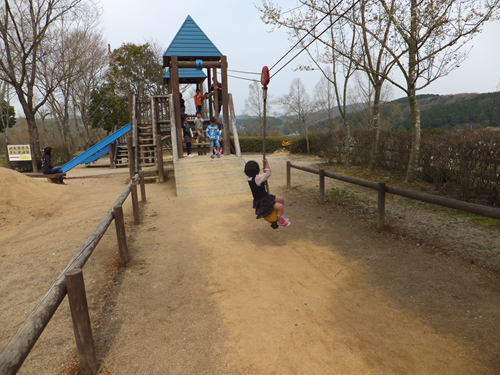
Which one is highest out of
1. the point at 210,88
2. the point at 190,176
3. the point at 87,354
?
the point at 210,88

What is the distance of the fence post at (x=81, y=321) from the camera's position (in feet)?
7.45

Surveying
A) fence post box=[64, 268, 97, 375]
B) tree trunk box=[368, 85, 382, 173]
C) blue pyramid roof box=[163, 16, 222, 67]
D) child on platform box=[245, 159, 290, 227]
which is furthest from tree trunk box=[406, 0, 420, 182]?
fence post box=[64, 268, 97, 375]

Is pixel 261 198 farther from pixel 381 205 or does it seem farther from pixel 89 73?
pixel 89 73

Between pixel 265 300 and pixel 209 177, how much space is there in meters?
6.33

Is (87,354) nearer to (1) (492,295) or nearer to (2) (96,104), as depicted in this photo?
(1) (492,295)

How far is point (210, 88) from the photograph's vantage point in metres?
13.8

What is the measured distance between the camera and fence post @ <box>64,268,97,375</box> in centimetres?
227

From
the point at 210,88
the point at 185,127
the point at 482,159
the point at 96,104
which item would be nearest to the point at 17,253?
the point at 185,127

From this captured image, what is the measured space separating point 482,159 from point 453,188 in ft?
3.88

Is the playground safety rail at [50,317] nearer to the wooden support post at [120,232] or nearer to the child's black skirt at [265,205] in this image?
the wooden support post at [120,232]

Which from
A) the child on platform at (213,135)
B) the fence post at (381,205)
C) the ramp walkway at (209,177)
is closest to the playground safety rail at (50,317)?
the fence post at (381,205)

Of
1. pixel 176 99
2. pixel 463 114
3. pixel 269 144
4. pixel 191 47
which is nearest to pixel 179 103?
pixel 176 99

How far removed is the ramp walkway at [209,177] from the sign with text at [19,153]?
9.22 meters

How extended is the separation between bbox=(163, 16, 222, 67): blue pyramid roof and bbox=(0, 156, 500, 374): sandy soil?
850cm
